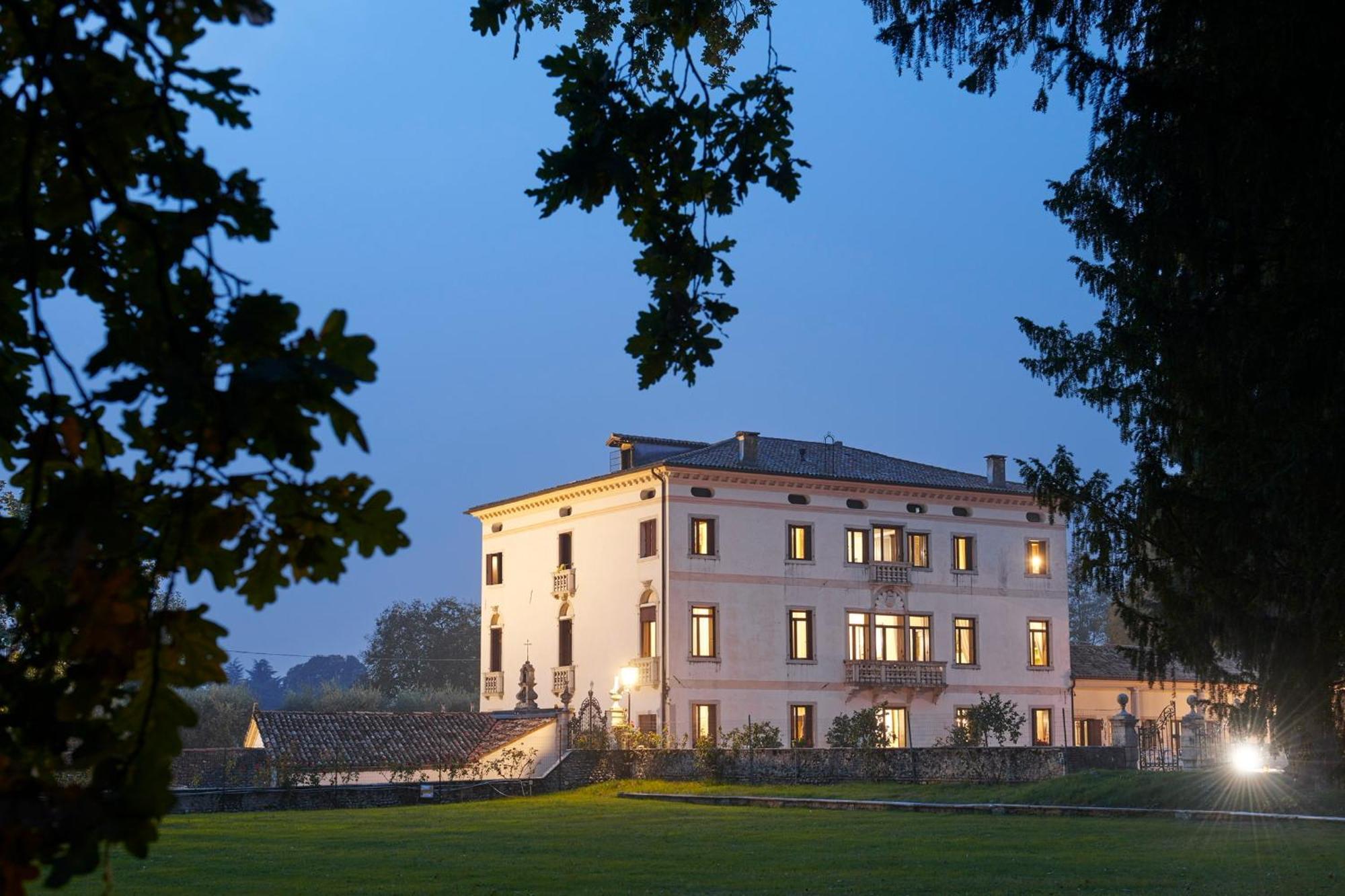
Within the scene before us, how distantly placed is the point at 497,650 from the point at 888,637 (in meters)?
13.5

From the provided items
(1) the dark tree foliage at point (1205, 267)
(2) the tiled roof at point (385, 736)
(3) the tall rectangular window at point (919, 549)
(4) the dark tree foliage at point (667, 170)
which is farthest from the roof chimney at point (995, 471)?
(4) the dark tree foliage at point (667, 170)

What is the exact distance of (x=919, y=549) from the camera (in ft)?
161

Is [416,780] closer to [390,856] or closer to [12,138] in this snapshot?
[390,856]

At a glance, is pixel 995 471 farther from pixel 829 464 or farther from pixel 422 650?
pixel 422 650

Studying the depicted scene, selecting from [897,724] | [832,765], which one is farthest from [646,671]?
[832,765]

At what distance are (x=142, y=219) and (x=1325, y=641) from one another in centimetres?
1053

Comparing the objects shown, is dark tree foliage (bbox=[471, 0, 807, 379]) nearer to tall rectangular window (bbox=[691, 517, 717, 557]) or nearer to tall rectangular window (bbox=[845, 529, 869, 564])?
tall rectangular window (bbox=[691, 517, 717, 557])

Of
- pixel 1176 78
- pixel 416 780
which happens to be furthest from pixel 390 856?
pixel 416 780

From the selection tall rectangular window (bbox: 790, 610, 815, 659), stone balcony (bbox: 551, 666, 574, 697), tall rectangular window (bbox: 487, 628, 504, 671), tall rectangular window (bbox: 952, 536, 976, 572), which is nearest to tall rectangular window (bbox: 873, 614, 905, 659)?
tall rectangular window (bbox: 790, 610, 815, 659)

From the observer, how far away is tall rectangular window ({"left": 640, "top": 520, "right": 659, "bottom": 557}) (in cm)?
4509

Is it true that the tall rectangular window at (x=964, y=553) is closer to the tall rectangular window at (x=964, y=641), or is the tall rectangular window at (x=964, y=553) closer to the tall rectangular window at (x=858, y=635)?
the tall rectangular window at (x=964, y=641)

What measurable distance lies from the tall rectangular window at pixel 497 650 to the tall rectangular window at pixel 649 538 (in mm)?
8418

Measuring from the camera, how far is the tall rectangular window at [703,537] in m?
45.1

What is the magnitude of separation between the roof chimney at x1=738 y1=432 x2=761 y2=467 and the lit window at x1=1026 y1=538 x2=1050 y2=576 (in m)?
10.5
